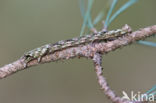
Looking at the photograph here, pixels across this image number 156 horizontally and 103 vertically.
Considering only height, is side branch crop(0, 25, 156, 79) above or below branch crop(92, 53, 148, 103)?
above

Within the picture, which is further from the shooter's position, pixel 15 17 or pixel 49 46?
pixel 15 17

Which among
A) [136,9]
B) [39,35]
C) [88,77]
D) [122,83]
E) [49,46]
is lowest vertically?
[49,46]

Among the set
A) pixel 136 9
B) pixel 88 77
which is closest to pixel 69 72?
pixel 88 77

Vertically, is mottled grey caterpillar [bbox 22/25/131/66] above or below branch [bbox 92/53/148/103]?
above

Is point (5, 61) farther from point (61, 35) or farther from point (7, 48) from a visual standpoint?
point (61, 35)

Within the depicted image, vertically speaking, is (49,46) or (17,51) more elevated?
(17,51)

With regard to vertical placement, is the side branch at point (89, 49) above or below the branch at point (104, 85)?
above

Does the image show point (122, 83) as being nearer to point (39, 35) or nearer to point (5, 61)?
point (39, 35)

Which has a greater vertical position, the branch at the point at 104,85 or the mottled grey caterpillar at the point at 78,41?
→ the mottled grey caterpillar at the point at 78,41
